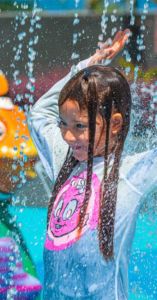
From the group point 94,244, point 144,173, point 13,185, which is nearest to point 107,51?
point 144,173

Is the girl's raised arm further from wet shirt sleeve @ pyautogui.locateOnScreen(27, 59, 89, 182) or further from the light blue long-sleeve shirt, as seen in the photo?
the light blue long-sleeve shirt

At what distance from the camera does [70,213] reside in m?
1.40

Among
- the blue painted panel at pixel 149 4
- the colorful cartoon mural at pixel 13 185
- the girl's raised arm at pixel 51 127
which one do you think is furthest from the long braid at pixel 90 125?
the blue painted panel at pixel 149 4

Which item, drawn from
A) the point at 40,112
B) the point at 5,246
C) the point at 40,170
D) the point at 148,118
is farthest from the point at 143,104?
the point at 40,112

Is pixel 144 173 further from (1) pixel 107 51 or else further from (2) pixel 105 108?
(1) pixel 107 51

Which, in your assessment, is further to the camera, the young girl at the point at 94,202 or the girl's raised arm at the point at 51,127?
the girl's raised arm at the point at 51,127

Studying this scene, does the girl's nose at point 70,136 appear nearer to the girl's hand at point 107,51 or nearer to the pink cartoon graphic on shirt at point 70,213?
the pink cartoon graphic on shirt at point 70,213

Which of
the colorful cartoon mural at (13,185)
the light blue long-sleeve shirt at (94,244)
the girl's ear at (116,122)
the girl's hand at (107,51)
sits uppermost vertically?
the girl's hand at (107,51)

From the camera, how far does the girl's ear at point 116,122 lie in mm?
1380

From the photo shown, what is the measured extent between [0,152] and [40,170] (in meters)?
0.20

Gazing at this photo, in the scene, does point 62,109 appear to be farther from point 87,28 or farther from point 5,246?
point 87,28

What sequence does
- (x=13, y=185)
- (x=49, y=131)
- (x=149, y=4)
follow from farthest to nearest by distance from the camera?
(x=149, y=4)
(x=13, y=185)
(x=49, y=131)

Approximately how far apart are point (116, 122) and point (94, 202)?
171 mm

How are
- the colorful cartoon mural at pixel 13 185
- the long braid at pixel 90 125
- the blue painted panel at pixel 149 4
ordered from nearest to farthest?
the long braid at pixel 90 125
the colorful cartoon mural at pixel 13 185
the blue painted panel at pixel 149 4
